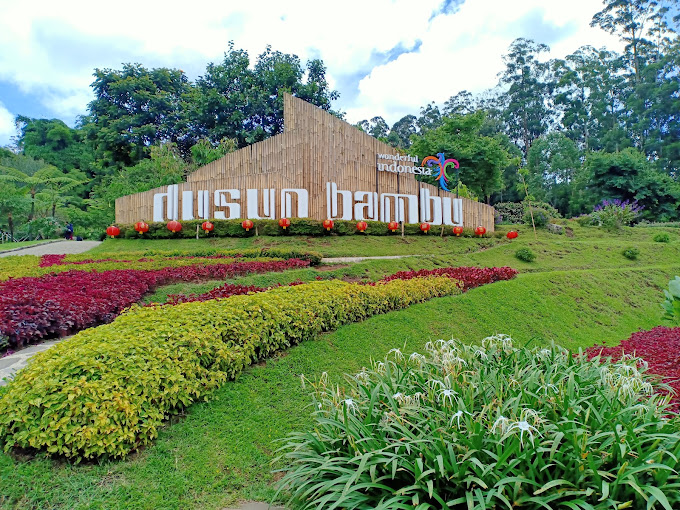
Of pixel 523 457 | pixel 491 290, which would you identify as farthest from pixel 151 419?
pixel 491 290

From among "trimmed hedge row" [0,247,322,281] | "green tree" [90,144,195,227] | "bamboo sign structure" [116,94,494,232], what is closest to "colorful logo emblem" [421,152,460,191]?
"bamboo sign structure" [116,94,494,232]

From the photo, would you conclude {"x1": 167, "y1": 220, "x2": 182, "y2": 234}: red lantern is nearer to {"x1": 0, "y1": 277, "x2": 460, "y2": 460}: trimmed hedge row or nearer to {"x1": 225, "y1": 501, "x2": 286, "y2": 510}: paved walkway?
{"x1": 0, "y1": 277, "x2": 460, "y2": 460}: trimmed hedge row

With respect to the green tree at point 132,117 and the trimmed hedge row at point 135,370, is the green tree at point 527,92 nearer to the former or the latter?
the green tree at point 132,117

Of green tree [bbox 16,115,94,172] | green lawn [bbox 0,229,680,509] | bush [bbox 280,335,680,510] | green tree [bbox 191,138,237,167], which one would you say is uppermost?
green tree [bbox 16,115,94,172]

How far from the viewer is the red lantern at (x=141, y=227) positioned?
43.4ft

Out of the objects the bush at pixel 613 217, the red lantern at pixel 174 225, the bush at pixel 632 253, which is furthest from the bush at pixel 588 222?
the red lantern at pixel 174 225

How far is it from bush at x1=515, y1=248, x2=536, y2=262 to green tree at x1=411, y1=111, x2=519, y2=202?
24.8 feet

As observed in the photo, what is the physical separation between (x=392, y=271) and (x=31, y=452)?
691cm

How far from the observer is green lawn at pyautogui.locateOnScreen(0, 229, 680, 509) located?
231 centimetres

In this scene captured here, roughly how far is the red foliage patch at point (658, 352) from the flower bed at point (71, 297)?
16.3ft

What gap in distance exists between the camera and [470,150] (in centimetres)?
1975

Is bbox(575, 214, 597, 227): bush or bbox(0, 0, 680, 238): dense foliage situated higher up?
bbox(0, 0, 680, 238): dense foliage

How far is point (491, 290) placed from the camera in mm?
7516

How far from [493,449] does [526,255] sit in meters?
10.9
